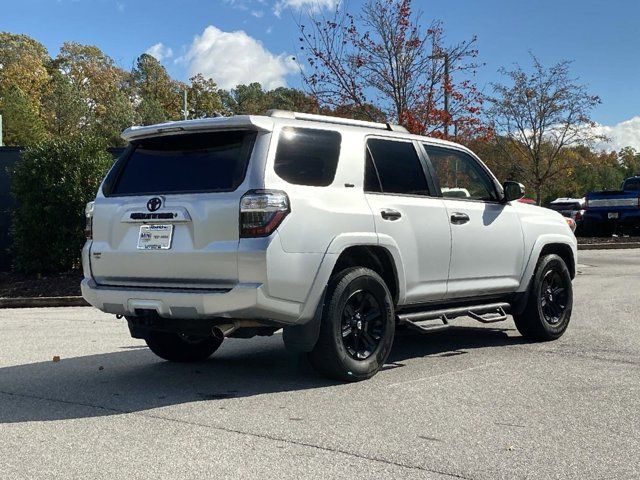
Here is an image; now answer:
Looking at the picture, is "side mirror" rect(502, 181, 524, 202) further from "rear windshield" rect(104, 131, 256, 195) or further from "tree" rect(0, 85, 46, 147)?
"tree" rect(0, 85, 46, 147)

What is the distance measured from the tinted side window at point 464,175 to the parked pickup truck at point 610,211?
20286mm

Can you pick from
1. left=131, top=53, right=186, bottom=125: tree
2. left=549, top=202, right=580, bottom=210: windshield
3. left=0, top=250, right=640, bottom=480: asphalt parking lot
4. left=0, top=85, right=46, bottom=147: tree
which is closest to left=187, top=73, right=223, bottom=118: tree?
left=131, top=53, right=186, bottom=125: tree

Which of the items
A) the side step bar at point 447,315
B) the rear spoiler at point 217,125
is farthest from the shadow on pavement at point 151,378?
the rear spoiler at point 217,125

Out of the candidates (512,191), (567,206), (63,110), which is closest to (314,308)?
(512,191)

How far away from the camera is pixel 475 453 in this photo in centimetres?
409

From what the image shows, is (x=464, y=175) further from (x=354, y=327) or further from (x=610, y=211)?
(x=610, y=211)

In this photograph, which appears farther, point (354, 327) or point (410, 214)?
point (410, 214)

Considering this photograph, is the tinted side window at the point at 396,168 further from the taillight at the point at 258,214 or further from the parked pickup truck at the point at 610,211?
the parked pickup truck at the point at 610,211

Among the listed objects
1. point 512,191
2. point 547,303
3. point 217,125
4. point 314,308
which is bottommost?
point 547,303

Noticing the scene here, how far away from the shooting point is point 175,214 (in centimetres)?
539

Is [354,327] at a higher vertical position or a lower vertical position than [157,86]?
lower

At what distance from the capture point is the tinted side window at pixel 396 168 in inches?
246

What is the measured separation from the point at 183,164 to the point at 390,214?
5.49 ft

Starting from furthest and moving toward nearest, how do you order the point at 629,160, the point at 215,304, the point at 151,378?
the point at 629,160
the point at 151,378
the point at 215,304
